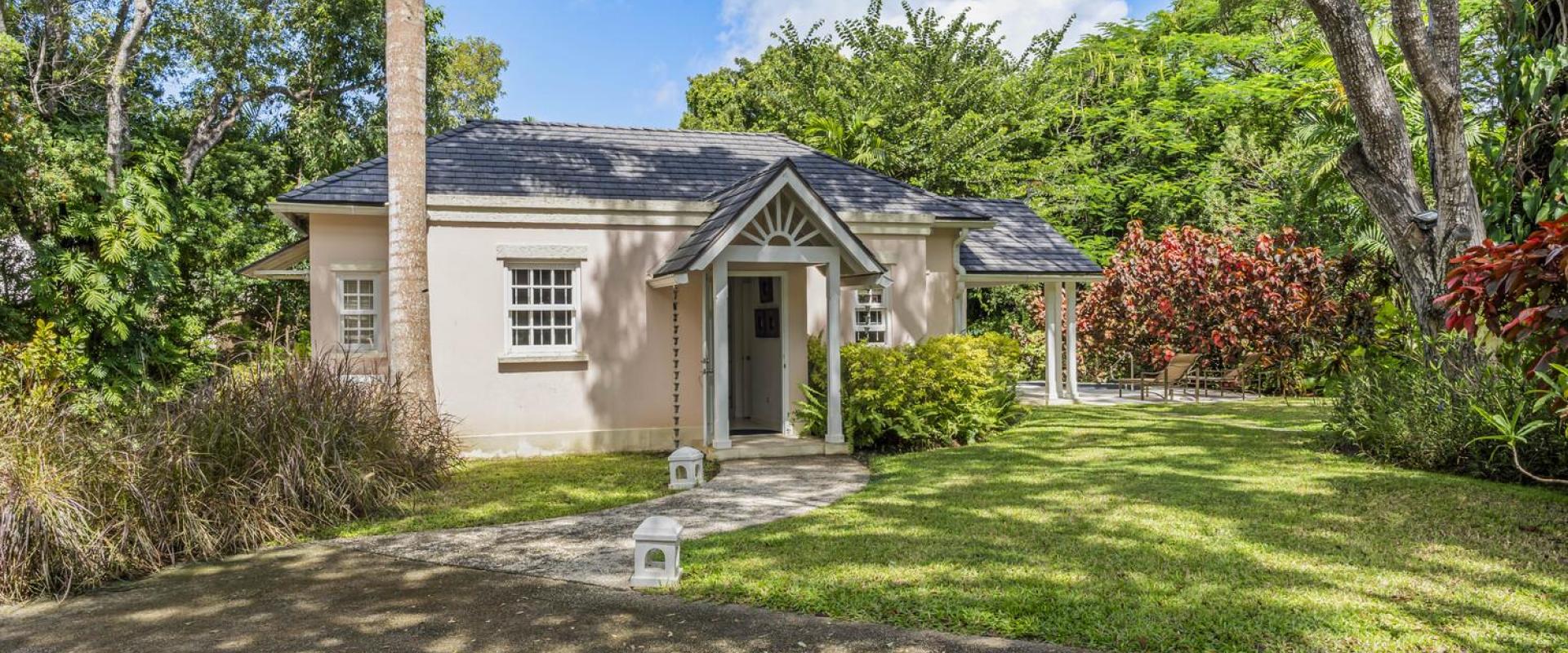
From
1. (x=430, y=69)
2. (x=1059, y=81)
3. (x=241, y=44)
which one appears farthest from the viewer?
(x=1059, y=81)

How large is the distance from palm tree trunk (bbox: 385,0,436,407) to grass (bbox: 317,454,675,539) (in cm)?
140

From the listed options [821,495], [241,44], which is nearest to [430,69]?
[241,44]

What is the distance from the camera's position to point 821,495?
9141 mm

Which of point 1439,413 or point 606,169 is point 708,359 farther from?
point 1439,413

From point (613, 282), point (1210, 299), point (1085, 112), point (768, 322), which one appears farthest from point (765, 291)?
point (1085, 112)

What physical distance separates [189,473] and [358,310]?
5939mm

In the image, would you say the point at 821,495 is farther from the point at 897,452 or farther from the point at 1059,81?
the point at 1059,81

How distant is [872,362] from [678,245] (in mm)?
3384

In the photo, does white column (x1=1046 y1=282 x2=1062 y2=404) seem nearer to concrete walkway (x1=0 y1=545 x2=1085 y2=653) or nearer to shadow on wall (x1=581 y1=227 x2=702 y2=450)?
shadow on wall (x1=581 y1=227 x2=702 y2=450)

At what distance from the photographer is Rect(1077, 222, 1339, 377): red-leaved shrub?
1820 cm

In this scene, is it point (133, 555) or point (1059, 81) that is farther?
point (1059, 81)

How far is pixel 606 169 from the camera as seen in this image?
14.3 m

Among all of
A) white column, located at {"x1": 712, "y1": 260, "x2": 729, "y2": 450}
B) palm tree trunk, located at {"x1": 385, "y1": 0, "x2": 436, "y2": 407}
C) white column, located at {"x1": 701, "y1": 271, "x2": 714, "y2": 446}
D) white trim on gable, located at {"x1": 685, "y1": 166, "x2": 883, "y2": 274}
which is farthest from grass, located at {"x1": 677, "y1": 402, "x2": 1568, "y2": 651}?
palm tree trunk, located at {"x1": 385, "y1": 0, "x2": 436, "y2": 407}

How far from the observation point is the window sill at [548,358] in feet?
41.7
